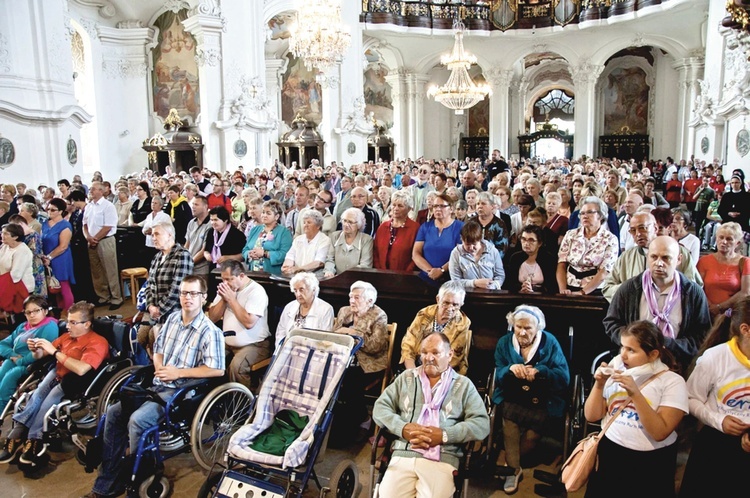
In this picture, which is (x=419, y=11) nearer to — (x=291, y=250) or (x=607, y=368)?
(x=291, y=250)

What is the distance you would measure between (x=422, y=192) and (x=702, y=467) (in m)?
5.96

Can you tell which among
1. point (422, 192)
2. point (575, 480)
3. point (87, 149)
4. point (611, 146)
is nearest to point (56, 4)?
point (87, 149)

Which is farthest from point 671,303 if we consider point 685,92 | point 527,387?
point 685,92

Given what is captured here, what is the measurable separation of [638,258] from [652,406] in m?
1.62

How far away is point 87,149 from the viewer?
62.7ft

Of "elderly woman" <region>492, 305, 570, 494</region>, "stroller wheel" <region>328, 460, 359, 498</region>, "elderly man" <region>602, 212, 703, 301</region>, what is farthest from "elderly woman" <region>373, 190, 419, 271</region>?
"stroller wheel" <region>328, 460, 359, 498</region>

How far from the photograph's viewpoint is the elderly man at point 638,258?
14.0ft

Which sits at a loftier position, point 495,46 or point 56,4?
point 495,46

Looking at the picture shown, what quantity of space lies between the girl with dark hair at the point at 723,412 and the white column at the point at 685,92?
23276 millimetres

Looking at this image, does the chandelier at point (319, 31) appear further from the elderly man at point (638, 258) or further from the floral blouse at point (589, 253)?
the elderly man at point (638, 258)

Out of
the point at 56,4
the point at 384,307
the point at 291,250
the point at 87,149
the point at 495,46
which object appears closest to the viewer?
the point at 384,307

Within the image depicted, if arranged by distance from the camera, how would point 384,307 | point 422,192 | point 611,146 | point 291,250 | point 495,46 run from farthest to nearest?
1. point 611,146
2. point 495,46
3. point 422,192
4. point 291,250
5. point 384,307

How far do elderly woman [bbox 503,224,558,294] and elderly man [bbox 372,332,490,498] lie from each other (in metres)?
1.73

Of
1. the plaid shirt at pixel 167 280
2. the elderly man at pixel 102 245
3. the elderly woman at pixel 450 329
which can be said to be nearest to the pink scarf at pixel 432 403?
the elderly woman at pixel 450 329
